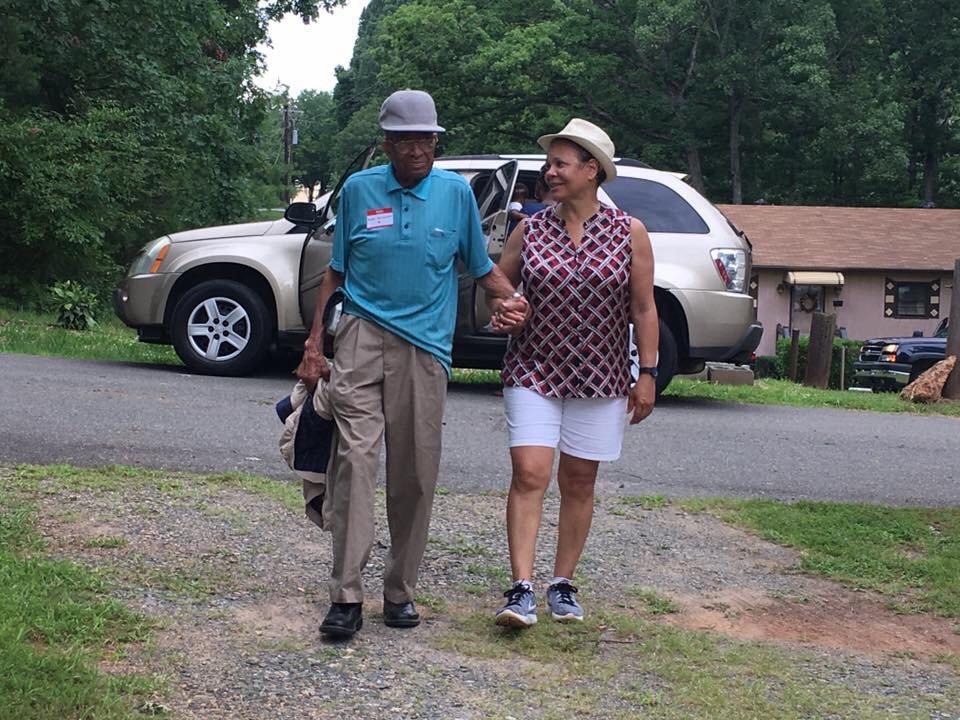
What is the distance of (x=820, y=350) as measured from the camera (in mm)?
20078

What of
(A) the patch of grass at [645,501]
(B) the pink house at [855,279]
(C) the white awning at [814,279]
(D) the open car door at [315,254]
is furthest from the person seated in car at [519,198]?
(B) the pink house at [855,279]

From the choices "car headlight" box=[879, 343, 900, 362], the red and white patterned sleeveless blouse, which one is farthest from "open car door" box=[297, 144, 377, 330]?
"car headlight" box=[879, 343, 900, 362]

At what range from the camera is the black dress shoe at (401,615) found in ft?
15.6

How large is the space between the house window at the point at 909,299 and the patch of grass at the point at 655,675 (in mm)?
35682

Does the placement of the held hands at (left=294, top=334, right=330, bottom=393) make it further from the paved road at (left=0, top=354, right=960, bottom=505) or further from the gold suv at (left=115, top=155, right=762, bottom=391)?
the gold suv at (left=115, top=155, right=762, bottom=391)

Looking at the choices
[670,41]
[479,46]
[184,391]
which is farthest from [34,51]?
[670,41]

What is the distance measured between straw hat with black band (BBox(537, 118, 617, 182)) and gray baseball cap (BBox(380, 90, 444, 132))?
48 centimetres

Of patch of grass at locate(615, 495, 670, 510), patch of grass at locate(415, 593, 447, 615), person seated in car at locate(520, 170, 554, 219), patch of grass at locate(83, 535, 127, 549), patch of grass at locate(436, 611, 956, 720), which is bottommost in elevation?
patch of grass at locate(436, 611, 956, 720)

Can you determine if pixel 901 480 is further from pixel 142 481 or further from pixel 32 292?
pixel 32 292

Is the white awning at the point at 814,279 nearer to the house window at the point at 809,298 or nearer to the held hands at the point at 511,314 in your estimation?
the house window at the point at 809,298

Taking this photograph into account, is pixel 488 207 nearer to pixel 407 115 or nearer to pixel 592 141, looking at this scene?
pixel 592 141

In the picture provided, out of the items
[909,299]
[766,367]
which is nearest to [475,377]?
[766,367]

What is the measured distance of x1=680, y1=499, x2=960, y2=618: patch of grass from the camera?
5.78 m

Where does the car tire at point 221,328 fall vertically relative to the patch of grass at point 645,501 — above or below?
above
